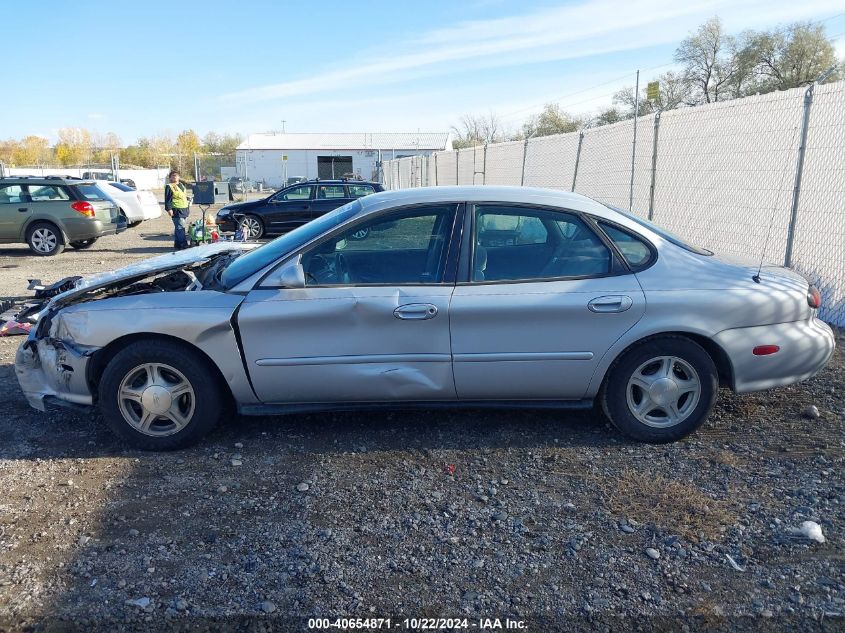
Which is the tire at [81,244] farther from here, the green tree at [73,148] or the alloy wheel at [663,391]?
Answer: the green tree at [73,148]

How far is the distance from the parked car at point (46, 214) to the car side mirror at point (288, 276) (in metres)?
12.0

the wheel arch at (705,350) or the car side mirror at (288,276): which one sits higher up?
the car side mirror at (288,276)

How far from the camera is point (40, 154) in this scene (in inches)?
3745

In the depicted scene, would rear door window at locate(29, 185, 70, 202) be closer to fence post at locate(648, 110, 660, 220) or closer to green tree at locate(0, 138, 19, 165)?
fence post at locate(648, 110, 660, 220)

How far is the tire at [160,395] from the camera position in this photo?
4.12 meters

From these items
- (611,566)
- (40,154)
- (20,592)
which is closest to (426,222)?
(611,566)

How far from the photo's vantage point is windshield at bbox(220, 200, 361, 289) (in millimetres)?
4273

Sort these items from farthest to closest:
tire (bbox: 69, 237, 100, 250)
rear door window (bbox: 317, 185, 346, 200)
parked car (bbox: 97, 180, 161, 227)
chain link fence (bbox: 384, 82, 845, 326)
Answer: parked car (bbox: 97, 180, 161, 227) → rear door window (bbox: 317, 185, 346, 200) → tire (bbox: 69, 237, 100, 250) → chain link fence (bbox: 384, 82, 845, 326)

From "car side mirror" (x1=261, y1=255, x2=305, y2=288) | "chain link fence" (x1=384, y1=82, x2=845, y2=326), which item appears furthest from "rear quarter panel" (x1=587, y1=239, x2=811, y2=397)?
"chain link fence" (x1=384, y1=82, x2=845, y2=326)

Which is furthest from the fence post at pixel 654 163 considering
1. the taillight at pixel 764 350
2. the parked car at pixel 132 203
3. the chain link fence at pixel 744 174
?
the parked car at pixel 132 203

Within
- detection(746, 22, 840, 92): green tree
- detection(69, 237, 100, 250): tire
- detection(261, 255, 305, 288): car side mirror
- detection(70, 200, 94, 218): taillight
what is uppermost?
detection(746, 22, 840, 92): green tree

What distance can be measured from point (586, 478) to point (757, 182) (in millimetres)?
5978

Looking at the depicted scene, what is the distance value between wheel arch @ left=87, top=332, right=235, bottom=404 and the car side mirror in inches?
22.5

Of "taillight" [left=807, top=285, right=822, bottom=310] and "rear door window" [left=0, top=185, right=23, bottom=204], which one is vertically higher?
"rear door window" [left=0, top=185, right=23, bottom=204]
